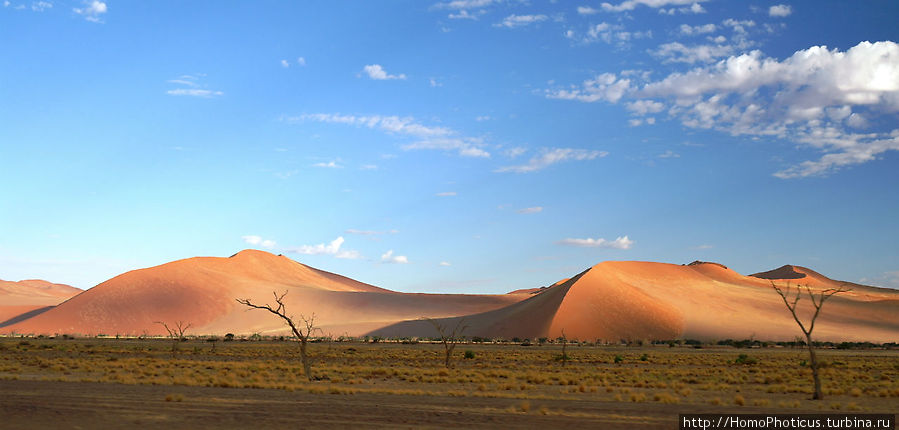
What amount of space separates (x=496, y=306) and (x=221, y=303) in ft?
196

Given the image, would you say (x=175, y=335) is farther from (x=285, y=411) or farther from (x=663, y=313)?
(x=285, y=411)

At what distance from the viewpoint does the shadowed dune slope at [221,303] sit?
140m

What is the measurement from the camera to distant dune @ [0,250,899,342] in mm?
114000

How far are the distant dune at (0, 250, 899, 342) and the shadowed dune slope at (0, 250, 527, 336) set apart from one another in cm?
22

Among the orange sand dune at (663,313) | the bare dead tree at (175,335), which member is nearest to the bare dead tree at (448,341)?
the orange sand dune at (663,313)

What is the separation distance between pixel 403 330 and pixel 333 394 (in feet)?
361

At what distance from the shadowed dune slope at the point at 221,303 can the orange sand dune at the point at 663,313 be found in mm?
20088

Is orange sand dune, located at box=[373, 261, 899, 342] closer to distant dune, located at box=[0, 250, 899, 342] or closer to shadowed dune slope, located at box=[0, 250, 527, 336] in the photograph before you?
distant dune, located at box=[0, 250, 899, 342]

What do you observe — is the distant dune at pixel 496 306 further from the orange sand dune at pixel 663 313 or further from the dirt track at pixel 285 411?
the dirt track at pixel 285 411

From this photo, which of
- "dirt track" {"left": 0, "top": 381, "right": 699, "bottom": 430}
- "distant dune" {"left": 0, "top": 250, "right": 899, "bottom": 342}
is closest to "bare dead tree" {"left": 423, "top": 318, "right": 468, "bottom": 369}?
"distant dune" {"left": 0, "top": 250, "right": 899, "bottom": 342}

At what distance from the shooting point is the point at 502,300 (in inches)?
7106

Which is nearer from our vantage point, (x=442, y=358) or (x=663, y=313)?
(x=442, y=358)

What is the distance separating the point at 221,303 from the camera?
151 m

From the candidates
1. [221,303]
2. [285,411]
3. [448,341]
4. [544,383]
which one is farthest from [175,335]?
[285,411]
